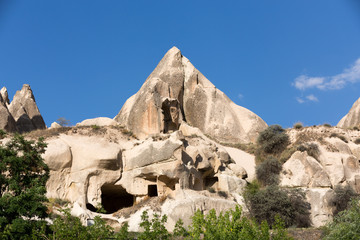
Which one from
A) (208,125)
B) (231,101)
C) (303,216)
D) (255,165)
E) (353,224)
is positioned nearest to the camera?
(353,224)

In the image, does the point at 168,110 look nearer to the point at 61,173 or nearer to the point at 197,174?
the point at 197,174

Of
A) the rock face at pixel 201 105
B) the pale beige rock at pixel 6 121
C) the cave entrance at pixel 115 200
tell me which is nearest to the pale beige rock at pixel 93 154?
the cave entrance at pixel 115 200

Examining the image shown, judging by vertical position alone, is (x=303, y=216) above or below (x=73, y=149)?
below

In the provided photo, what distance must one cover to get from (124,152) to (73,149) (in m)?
3.02

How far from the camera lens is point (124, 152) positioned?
25891mm

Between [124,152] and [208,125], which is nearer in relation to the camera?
[124,152]

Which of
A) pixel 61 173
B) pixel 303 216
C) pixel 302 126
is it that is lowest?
pixel 303 216

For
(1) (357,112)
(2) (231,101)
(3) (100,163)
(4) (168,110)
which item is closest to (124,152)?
(3) (100,163)

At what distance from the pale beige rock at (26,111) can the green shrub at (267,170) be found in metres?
23.1

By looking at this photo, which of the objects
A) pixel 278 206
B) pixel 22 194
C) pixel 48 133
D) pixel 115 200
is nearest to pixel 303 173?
pixel 278 206

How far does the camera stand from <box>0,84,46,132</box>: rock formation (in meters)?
40.1

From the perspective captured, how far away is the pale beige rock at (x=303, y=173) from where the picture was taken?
27.8 meters

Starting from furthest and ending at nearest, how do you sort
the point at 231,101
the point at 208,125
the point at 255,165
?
the point at 231,101
the point at 208,125
the point at 255,165

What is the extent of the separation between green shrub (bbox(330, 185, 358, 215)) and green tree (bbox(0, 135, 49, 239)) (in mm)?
17324
